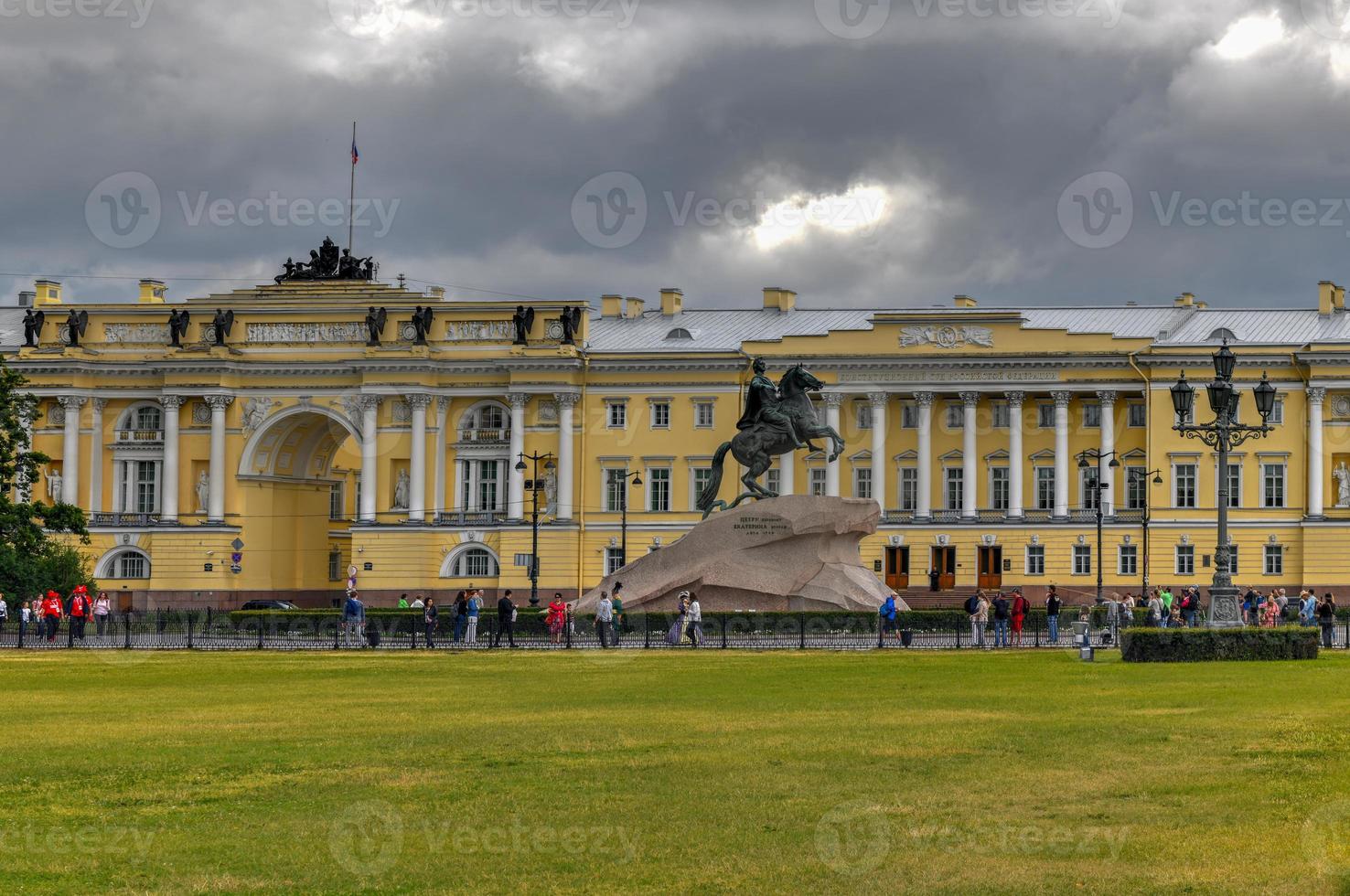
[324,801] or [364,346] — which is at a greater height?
[364,346]

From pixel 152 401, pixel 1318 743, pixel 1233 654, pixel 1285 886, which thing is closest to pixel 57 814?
pixel 1285 886

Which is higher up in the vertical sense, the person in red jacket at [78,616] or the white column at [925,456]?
the white column at [925,456]

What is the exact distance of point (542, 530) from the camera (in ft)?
317

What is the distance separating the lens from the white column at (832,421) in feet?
317

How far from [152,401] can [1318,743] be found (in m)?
86.2

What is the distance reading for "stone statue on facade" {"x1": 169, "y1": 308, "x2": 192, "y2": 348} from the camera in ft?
325

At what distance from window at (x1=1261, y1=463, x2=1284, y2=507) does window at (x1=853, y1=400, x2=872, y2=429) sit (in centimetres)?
1796

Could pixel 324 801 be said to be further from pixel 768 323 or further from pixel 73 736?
pixel 768 323

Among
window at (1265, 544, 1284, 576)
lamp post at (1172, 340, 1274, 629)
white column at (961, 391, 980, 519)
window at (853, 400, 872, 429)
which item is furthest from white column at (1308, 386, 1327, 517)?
lamp post at (1172, 340, 1274, 629)

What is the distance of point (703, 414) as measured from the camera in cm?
9781

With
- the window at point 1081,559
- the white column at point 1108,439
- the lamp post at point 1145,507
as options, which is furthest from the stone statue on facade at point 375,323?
the lamp post at point 1145,507

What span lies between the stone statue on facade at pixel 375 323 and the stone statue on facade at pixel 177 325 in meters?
8.85

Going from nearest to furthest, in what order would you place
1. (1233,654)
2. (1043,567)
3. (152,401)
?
(1233,654)
(1043,567)
(152,401)

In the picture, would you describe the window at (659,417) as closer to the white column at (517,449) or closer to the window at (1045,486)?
the white column at (517,449)
